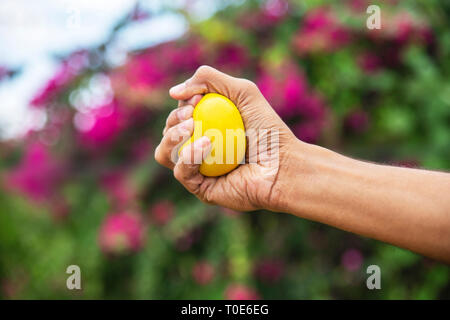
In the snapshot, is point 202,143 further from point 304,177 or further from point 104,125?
point 104,125

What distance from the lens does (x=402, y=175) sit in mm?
1158

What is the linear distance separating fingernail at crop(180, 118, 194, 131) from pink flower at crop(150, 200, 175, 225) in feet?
3.44

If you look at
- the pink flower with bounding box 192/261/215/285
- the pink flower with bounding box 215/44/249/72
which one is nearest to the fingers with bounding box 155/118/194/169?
the pink flower with bounding box 192/261/215/285

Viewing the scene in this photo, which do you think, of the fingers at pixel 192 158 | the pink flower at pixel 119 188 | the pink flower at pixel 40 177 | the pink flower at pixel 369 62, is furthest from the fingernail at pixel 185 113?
the pink flower at pixel 40 177

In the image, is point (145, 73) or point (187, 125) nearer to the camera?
point (187, 125)

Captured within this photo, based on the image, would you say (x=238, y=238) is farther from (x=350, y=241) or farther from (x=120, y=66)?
(x=120, y=66)

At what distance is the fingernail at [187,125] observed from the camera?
1.24 metres

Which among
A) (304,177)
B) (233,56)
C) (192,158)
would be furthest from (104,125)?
(304,177)

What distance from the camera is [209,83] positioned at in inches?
51.8

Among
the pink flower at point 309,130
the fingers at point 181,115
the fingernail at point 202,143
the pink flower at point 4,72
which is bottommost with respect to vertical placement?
the fingernail at point 202,143

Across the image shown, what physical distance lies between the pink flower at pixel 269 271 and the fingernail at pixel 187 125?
111cm

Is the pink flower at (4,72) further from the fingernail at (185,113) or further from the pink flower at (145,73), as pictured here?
A: the fingernail at (185,113)

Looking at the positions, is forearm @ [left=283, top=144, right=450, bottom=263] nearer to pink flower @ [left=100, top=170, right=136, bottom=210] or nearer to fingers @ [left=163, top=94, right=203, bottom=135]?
fingers @ [left=163, top=94, right=203, bottom=135]

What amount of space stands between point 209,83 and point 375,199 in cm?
59
